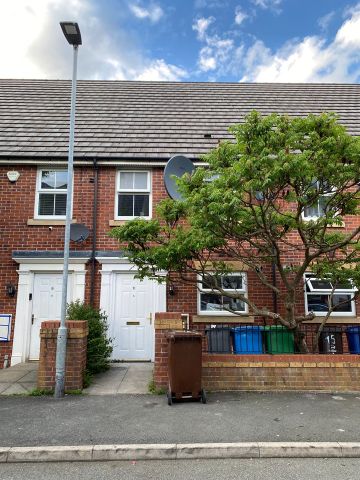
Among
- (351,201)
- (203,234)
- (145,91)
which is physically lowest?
(203,234)

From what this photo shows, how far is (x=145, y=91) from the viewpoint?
558 inches

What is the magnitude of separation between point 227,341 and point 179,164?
4183 mm

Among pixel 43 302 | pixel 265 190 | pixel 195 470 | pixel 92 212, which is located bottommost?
pixel 195 470

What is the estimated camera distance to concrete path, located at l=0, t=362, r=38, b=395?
650 centimetres

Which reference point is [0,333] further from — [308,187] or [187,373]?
[308,187]

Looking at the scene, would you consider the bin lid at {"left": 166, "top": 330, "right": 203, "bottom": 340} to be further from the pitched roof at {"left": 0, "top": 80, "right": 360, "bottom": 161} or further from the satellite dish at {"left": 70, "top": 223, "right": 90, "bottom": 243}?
the pitched roof at {"left": 0, "top": 80, "right": 360, "bottom": 161}

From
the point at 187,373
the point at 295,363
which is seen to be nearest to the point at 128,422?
the point at 187,373

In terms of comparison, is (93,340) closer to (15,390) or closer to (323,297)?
(15,390)

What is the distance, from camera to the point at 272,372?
640cm

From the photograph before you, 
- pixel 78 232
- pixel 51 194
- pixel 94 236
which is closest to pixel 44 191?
pixel 51 194

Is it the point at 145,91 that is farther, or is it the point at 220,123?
the point at 145,91

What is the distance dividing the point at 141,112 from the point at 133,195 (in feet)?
13.1

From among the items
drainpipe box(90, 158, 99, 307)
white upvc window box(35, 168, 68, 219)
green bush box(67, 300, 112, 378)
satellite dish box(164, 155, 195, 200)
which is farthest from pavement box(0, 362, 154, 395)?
satellite dish box(164, 155, 195, 200)

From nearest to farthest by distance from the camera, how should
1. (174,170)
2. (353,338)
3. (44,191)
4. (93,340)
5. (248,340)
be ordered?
1. (93,340)
2. (248,340)
3. (353,338)
4. (174,170)
5. (44,191)
